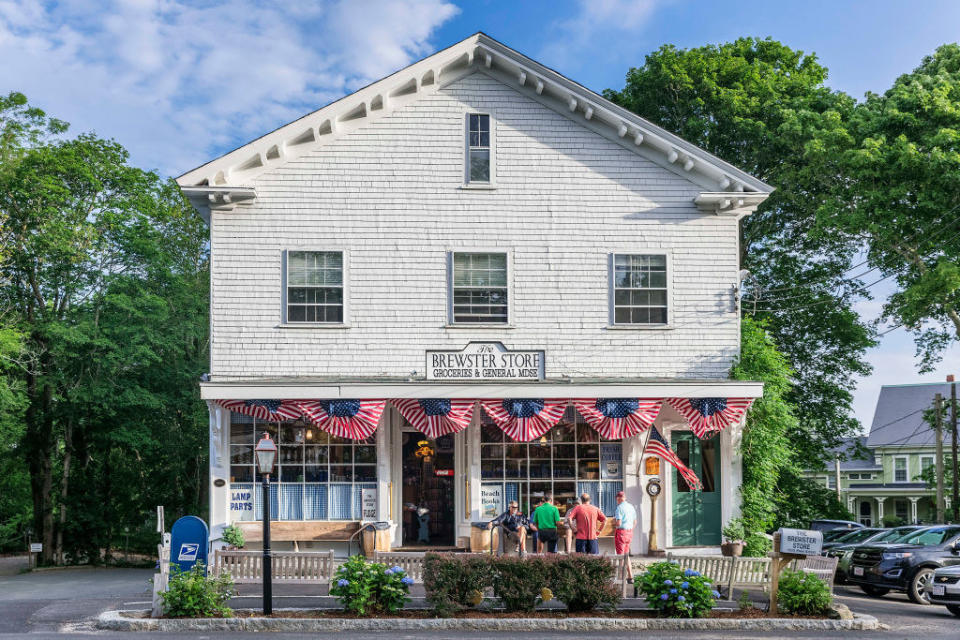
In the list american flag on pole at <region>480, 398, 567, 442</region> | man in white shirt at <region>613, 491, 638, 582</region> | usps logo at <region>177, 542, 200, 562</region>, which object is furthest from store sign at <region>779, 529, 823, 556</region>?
usps logo at <region>177, 542, 200, 562</region>

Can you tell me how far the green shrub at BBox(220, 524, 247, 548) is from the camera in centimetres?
1809

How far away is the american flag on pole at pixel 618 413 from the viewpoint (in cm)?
1898

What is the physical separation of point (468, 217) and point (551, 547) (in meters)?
7.09

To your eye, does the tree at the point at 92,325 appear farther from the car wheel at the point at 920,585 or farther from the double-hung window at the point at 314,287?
the car wheel at the point at 920,585

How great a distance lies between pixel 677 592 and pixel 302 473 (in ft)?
28.7

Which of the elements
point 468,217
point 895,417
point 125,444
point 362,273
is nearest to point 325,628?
point 362,273

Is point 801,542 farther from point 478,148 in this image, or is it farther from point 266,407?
point 478,148

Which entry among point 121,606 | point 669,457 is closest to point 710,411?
point 669,457

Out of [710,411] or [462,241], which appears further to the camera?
[462,241]

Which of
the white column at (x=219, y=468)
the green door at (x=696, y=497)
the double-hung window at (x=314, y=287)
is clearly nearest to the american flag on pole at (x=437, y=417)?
the double-hung window at (x=314, y=287)

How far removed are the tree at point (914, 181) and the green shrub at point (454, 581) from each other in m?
16.0

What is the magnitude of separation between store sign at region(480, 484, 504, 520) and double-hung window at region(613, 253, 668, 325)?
444cm

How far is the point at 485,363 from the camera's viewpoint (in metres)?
19.5

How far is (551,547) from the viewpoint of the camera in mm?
17953
